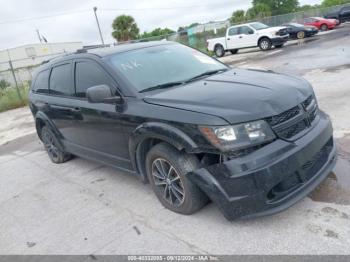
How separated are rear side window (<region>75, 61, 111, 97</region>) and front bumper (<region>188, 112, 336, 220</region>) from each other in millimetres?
1745

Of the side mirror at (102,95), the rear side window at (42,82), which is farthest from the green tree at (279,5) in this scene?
Answer: the side mirror at (102,95)

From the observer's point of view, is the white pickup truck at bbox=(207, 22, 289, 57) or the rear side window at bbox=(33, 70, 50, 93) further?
the white pickup truck at bbox=(207, 22, 289, 57)

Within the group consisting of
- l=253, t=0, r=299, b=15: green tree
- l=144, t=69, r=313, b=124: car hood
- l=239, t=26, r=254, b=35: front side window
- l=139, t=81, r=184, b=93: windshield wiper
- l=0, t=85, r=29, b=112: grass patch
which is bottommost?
l=0, t=85, r=29, b=112: grass patch

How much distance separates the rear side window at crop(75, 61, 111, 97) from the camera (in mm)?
4227

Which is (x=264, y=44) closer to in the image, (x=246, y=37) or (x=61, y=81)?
(x=246, y=37)

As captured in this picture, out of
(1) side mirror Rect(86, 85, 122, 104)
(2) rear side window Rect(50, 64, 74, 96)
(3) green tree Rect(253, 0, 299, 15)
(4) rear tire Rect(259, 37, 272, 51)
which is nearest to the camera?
(1) side mirror Rect(86, 85, 122, 104)

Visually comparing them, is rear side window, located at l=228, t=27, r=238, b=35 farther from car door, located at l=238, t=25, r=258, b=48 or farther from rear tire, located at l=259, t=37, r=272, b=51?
rear tire, located at l=259, t=37, r=272, b=51

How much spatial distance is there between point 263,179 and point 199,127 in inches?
27.5

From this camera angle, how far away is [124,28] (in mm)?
40781

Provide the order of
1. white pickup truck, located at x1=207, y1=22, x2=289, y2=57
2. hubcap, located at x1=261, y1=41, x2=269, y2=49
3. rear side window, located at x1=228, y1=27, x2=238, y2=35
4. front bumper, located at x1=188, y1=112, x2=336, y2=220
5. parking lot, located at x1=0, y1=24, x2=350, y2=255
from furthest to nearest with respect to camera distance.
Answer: rear side window, located at x1=228, y1=27, x2=238, y2=35 → hubcap, located at x1=261, y1=41, x2=269, y2=49 → white pickup truck, located at x1=207, y1=22, x2=289, y2=57 → parking lot, located at x1=0, y1=24, x2=350, y2=255 → front bumper, located at x1=188, y1=112, x2=336, y2=220

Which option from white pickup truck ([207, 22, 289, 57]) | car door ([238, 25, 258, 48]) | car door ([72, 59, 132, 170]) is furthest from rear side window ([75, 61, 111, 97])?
car door ([238, 25, 258, 48])

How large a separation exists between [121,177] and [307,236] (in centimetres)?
280

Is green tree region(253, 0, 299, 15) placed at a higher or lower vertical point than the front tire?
higher

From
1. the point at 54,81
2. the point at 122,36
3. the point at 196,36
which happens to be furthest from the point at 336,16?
the point at 54,81
